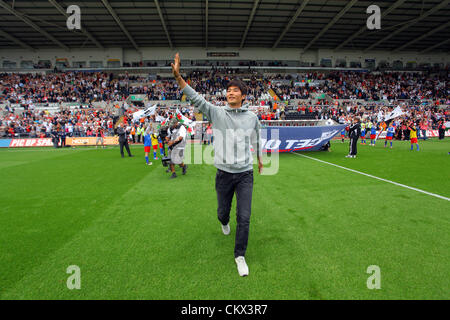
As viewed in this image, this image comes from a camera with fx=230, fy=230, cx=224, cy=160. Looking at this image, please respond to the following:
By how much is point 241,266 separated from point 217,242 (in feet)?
2.69

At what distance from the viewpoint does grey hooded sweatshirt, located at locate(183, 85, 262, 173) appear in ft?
9.15

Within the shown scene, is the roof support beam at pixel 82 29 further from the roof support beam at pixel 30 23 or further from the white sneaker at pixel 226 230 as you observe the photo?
the white sneaker at pixel 226 230

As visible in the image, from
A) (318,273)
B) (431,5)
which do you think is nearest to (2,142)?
(318,273)

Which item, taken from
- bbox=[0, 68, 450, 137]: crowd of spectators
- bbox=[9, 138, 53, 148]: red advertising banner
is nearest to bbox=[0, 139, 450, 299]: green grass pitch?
bbox=[9, 138, 53, 148]: red advertising banner

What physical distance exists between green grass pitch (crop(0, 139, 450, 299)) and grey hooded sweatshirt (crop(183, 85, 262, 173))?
1.25 m

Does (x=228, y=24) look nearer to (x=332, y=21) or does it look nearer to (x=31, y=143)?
(x=332, y=21)

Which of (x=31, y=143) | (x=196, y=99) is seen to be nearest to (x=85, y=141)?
(x=31, y=143)

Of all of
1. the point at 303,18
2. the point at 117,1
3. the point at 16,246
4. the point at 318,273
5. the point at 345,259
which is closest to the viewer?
the point at 318,273

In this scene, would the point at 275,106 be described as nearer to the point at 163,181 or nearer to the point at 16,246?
the point at 163,181

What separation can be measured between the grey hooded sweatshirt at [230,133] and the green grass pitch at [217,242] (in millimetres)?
1251

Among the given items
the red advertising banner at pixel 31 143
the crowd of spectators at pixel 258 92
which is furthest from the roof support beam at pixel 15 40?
the red advertising banner at pixel 31 143

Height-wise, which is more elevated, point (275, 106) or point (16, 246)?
point (275, 106)

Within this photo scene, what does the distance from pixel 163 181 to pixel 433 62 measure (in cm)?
5730

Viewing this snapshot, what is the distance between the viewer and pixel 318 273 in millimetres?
2623
